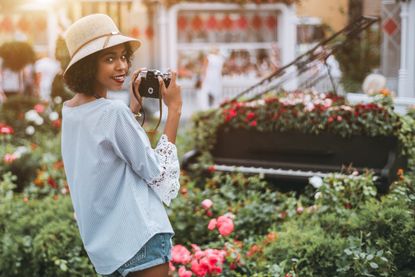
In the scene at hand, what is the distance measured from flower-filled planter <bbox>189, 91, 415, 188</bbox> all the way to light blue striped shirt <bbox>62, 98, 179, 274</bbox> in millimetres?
2738

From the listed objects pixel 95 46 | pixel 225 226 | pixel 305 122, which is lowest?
pixel 225 226

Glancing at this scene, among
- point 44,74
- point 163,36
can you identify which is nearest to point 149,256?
point 44,74

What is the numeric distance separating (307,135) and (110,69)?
10.9ft

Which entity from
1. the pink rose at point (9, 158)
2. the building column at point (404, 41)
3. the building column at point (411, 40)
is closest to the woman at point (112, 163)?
the pink rose at point (9, 158)

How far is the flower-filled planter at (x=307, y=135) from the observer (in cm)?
551

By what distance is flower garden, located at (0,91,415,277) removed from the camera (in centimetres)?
392

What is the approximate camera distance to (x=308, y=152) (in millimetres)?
5875

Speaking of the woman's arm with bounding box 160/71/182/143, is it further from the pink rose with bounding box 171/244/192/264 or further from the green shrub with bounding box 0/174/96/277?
the green shrub with bounding box 0/174/96/277

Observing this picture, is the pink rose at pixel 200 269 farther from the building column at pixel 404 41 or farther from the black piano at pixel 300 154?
the building column at pixel 404 41

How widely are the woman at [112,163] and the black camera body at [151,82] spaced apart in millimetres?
24

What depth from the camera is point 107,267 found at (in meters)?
2.72

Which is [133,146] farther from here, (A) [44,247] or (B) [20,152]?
(B) [20,152]

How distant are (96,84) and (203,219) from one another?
2.38 meters

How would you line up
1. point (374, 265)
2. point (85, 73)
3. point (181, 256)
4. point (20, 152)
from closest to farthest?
point (85, 73)
point (374, 265)
point (181, 256)
point (20, 152)
